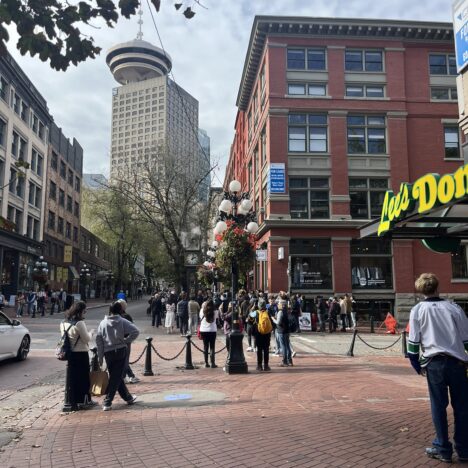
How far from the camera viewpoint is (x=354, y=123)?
29406mm

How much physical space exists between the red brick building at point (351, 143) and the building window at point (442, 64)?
0.21ft

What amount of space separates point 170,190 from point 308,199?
957 centimetres

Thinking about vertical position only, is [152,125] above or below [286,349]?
above

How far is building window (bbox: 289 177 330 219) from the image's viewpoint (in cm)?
2844

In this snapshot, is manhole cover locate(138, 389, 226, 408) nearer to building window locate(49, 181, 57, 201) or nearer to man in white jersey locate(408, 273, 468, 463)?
man in white jersey locate(408, 273, 468, 463)

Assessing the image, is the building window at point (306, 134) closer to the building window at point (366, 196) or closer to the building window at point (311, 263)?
the building window at point (366, 196)

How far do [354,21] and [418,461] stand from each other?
94.9 ft

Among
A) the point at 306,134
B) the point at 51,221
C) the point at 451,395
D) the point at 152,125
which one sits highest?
the point at 152,125

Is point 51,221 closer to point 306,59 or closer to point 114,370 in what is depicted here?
point 306,59

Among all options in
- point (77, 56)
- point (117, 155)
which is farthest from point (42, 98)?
point (77, 56)

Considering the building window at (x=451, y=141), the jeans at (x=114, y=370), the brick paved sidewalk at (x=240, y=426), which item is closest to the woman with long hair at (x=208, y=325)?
the brick paved sidewalk at (x=240, y=426)

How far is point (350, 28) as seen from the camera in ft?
95.4

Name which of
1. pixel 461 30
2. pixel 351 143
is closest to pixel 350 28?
pixel 351 143

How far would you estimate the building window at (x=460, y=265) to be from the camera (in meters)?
28.4
